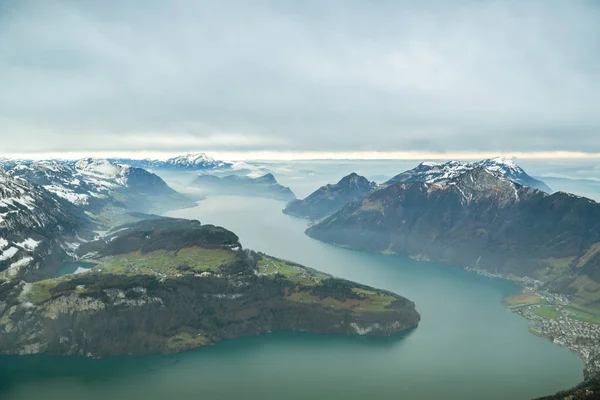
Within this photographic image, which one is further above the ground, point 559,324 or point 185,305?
point 185,305

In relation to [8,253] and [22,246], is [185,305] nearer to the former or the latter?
[8,253]

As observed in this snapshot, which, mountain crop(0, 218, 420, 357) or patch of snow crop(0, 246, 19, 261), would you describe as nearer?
mountain crop(0, 218, 420, 357)

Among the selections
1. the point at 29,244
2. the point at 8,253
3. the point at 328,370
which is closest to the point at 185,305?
the point at 328,370

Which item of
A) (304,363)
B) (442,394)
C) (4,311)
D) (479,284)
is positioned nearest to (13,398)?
(4,311)

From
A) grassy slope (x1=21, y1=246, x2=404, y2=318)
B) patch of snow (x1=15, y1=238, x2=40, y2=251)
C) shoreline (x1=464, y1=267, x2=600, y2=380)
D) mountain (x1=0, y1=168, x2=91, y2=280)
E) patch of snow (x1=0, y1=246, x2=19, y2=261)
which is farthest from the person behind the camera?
patch of snow (x1=15, y1=238, x2=40, y2=251)

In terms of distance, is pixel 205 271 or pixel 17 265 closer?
pixel 205 271

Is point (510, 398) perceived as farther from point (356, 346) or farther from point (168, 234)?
point (168, 234)

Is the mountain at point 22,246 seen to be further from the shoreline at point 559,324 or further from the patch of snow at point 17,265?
the shoreline at point 559,324

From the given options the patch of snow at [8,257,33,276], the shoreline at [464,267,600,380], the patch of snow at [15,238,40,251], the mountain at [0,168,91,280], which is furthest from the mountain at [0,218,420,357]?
the shoreline at [464,267,600,380]

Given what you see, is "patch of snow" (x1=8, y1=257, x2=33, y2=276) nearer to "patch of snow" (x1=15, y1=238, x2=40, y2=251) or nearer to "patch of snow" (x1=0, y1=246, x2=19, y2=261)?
"patch of snow" (x1=0, y1=246, x2=19, y2=261)
